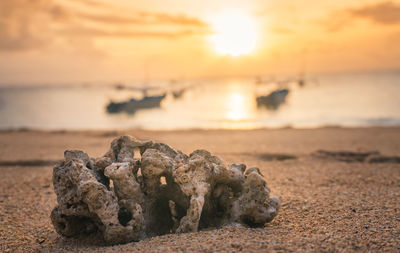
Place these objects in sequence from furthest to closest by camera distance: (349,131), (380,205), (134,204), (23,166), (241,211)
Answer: (349,131) → (23,166) → (380,205) → (241,211) → (134,204)

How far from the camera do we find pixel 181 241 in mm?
4512

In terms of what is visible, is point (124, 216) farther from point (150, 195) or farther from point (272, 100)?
point (272, 100)

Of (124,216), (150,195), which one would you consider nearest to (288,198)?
(150,195)

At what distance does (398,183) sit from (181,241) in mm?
6414

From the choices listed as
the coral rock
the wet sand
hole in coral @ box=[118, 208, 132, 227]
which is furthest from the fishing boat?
hole in coral @ box=[118, 208, 132, 227]

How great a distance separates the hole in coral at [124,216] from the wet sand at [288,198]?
17.7 inches

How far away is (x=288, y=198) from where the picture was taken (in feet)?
23.9

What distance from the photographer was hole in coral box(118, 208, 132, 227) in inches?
195

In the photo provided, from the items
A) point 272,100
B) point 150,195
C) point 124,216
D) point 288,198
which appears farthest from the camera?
point 272,100

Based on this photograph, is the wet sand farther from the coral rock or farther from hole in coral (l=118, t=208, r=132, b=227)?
hole in coral (l=118, t=208, r=132, b=227)

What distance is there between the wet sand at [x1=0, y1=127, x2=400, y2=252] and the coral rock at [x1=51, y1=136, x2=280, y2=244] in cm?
26

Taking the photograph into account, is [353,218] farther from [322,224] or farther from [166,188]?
[166,188]

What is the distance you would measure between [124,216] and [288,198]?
12.4 feet

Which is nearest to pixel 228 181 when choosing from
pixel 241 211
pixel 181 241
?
pixel 241 211
